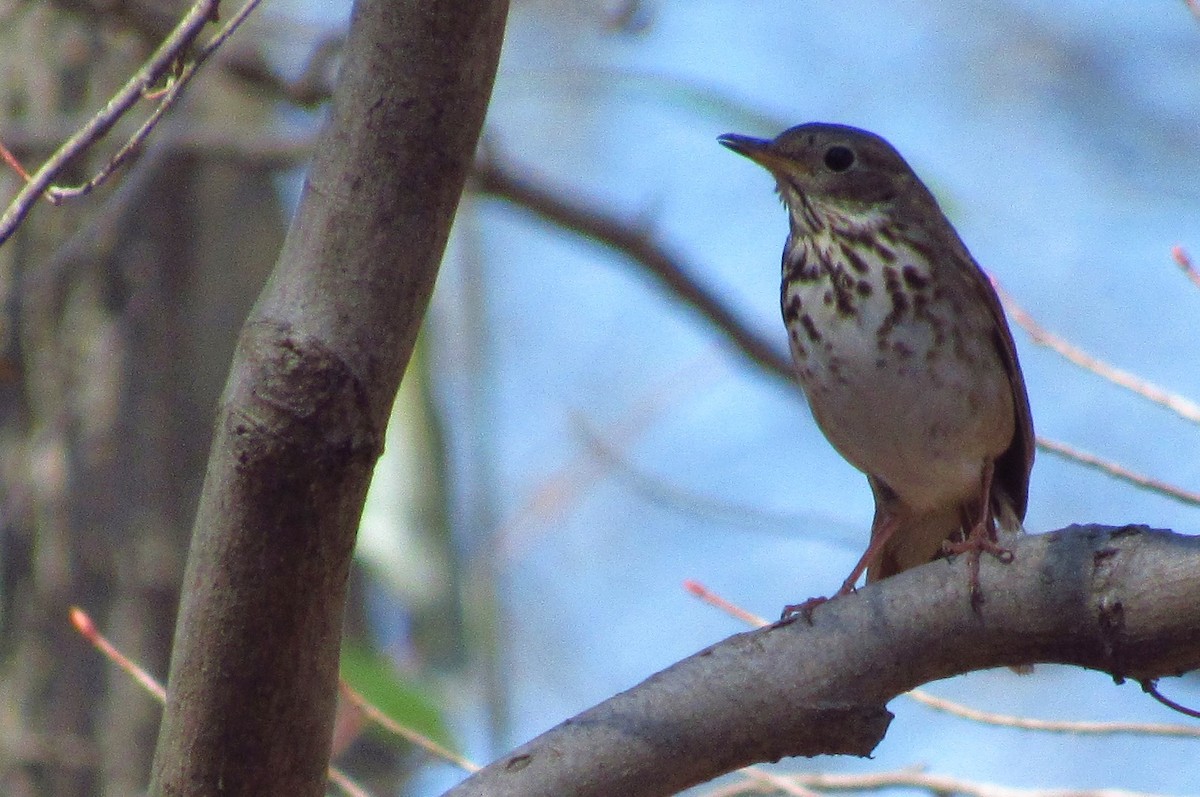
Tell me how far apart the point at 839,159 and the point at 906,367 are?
2.82 ft

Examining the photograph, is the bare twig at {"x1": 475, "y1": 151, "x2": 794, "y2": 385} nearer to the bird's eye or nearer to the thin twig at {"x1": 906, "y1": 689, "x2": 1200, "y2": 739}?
the bird's eye

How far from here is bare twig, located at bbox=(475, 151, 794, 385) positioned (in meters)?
5.54

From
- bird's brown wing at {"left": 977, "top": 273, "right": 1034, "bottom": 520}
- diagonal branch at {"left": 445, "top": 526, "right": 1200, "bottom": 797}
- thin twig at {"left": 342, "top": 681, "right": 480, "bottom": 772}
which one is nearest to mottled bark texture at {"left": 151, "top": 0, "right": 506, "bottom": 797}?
diagonal branch at {"left": 445, "top": 526, "right": 1200, "bottom": 797}

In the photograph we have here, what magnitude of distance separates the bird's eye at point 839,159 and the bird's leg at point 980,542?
0.99m

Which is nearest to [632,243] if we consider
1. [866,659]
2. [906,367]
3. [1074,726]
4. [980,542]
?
[906,367]

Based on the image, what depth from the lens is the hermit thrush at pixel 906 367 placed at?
3.95 m

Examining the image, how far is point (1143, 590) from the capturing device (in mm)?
2188

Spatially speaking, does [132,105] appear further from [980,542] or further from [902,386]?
[902,386]

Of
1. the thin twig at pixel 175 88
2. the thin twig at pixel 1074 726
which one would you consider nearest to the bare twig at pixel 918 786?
the thin twig at pixel 1074 726

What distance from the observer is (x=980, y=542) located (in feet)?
8.38

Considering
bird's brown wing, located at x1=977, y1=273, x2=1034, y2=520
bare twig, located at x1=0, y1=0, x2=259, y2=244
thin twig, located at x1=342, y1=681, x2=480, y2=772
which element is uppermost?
bird's brown wing, located at x1=977, y1=273, x2=1034, y2=520

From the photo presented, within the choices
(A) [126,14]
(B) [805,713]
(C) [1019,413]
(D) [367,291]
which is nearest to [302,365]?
(D) [367,291]

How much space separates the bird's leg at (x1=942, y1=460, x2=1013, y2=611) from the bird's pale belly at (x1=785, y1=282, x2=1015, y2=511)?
0.21ft

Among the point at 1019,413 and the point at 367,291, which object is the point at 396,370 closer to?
the point at 367,291
